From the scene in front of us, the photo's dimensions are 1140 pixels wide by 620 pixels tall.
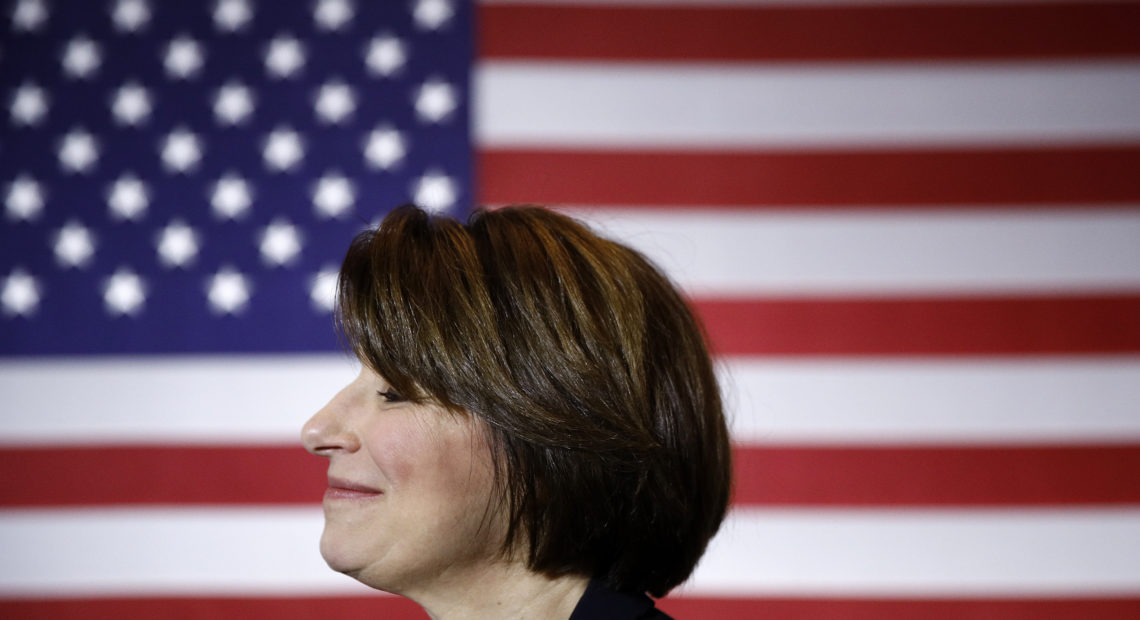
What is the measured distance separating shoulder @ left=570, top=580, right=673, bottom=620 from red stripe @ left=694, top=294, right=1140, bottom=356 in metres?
0.99

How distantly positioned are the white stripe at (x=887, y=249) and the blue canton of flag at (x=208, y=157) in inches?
18.4

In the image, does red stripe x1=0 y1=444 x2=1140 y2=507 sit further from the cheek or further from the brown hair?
the cheek

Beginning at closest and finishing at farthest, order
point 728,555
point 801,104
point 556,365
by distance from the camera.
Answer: point 556,365
point 728,555
point 801,104

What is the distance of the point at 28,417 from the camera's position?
188 centimetres

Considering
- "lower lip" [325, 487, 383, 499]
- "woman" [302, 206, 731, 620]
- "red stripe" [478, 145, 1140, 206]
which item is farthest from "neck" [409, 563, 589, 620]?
"red stripe" [478, 145, 1140, 206]

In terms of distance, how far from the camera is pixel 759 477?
1.89 metres

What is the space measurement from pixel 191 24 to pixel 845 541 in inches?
67.4

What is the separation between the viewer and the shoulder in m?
0.93

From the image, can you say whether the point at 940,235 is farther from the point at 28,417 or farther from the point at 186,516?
the point at 28,417

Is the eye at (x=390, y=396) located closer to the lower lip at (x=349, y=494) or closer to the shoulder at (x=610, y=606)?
the lower lip at (x=349, y=494)

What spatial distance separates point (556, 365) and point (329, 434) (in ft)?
0.77

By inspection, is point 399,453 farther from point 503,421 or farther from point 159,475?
point 159,475

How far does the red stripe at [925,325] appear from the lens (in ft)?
6.26

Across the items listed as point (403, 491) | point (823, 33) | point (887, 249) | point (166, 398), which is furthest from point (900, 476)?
point (166, 398)
